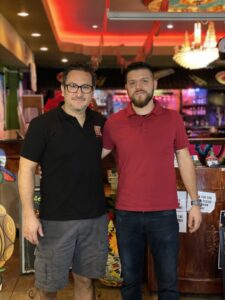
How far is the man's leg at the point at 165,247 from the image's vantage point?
2385 millimetres

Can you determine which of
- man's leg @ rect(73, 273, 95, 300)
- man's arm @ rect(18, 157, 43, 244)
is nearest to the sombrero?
man's leg @ rect(73, 273, 95, 300)

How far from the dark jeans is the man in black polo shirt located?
0.55ft

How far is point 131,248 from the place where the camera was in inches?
96.5

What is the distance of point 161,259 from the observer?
95.8 inches

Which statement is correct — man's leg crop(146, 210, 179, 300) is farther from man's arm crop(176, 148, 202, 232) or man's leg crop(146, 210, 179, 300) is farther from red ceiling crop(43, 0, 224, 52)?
red ceiling crop(43, 0, 224, 52)

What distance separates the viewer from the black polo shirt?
2225 mm

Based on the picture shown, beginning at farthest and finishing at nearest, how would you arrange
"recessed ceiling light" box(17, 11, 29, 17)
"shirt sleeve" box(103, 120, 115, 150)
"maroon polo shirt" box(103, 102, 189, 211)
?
"recessed ceiling light" box(17, 11, 29, 17)
"shirt sleeve" box(103, 120, 115, 150)
"maroon polo shirt" box(103, 102, 189, 211)

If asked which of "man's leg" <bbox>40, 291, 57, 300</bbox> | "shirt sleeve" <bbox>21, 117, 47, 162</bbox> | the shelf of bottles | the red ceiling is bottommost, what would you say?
"man's leg" <bbox>40, 291, 57, 300</bbox>

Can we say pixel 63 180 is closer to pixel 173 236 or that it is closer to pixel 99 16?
pixel 173 236

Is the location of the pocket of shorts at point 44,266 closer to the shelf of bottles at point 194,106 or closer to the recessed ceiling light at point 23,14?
the recessed ceiling light at point 23,14

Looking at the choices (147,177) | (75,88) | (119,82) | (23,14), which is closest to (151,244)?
(147,177)

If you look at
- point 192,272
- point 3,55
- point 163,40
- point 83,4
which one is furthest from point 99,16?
point 192,272

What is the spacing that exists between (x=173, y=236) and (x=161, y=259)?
6.1 inches

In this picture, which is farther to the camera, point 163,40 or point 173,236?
point 163,40
